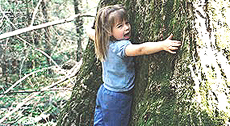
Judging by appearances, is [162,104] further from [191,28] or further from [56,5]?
[56,5]

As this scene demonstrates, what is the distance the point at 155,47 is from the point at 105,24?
0.54m

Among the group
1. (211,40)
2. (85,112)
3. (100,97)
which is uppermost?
(211,40)

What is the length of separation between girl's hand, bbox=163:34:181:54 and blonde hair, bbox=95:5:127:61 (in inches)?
20.9

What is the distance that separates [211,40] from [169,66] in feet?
0.99

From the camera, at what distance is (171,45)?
1.41 meters

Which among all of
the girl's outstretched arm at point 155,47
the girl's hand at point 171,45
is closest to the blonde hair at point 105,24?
the girl's outstretched arm at point 155,47

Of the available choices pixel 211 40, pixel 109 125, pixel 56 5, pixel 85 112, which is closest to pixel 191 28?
pixel 211 40

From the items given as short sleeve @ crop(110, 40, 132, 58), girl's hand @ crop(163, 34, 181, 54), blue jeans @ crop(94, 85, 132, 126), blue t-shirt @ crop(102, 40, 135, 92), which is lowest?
blue jeans @ crop(94, 85, 132, 126)

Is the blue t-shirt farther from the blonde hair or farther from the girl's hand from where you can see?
the girl's hand

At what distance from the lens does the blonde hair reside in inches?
72.8

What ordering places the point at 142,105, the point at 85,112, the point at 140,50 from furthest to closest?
the point at 85,112
the point at 142,105
the point at 140,50

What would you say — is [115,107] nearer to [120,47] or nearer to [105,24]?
[120,47]

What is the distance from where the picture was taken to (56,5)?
9.30 m

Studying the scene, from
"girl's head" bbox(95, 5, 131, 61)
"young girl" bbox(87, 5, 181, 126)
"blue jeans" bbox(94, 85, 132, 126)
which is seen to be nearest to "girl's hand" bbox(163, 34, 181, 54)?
"young girl" bbox(87, 5, 181, 126)
